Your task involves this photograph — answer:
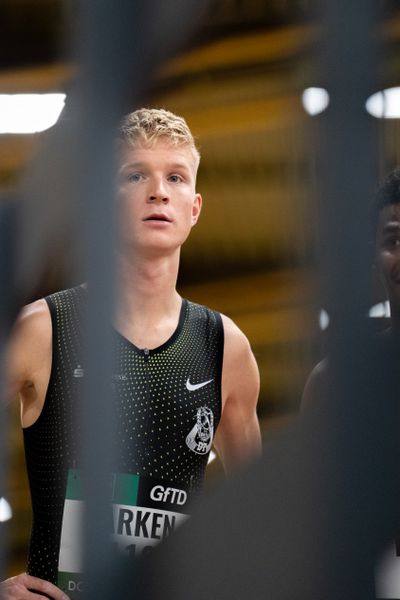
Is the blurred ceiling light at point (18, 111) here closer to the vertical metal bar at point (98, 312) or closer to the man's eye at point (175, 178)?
the man's eye at point (175, 178)

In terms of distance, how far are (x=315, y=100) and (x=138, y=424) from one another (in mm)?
605

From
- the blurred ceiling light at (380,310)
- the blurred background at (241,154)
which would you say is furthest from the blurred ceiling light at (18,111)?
the blurred ceiling light at (380,310)

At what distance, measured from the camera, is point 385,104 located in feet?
1.31

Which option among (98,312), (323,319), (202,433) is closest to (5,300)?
(98,312)

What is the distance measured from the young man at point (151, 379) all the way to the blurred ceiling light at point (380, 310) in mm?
445

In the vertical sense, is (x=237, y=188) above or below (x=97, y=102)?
above

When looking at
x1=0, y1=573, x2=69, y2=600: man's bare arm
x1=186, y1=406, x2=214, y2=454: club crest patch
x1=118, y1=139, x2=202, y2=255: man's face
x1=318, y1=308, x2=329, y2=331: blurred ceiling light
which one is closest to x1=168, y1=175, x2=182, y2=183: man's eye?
x1=118, y1=139, x2=202, y2=255: man's face

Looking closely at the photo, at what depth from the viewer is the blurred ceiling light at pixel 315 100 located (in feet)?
1.27

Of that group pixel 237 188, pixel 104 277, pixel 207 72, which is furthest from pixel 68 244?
pixel 237 188

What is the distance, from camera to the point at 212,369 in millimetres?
1057

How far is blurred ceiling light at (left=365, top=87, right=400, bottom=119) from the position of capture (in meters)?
0.38

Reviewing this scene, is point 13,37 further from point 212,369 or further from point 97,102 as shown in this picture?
point 97,102

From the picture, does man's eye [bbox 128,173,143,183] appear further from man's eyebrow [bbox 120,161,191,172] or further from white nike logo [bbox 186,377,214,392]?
white nike logo [bbox 186,377,214,392]

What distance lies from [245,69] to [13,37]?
0.59 meters
